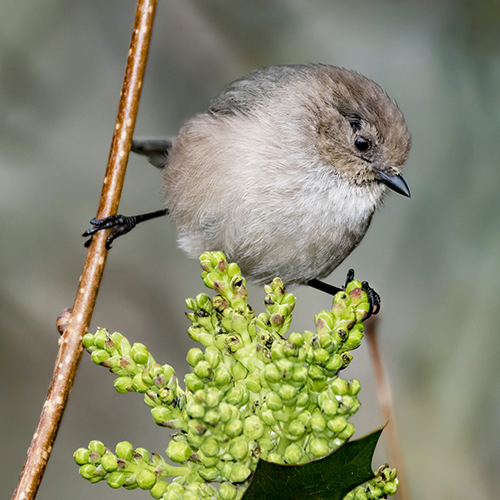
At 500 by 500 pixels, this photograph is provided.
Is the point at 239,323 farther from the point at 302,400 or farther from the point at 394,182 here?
the point at 394,182

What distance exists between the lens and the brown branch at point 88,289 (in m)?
0.87

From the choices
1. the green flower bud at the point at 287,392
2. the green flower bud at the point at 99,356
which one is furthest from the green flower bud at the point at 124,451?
the green flower bud at the point at 287,392

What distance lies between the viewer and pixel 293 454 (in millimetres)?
622

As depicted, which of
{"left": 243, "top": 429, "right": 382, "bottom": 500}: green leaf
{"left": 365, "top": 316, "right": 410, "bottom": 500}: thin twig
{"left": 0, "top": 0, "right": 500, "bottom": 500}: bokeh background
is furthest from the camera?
{"left": 0, "top": 0, "right": 500, "bottom": 500}: bokeh background

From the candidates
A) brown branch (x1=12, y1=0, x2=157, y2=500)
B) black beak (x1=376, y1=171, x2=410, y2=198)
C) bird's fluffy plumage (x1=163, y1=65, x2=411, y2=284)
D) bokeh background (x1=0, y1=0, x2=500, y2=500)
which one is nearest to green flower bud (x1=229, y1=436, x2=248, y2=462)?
brown branch (x1=12, y1=0, x2=157, y2=500)

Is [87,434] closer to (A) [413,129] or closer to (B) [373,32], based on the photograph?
(A) [413,129]

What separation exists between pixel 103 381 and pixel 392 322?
3.95 ft

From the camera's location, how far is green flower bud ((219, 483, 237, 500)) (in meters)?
0.62

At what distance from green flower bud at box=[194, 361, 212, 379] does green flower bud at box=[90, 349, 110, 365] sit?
0.16 meters

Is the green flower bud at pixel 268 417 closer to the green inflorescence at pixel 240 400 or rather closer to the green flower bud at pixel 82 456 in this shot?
the green inflorescence at pixel 240 400

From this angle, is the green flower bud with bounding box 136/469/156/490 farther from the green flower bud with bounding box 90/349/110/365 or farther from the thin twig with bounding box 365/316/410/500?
the thin twig with bounding box 365/316/410/500

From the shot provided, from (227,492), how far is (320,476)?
11 centimetres

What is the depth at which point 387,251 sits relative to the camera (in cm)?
239

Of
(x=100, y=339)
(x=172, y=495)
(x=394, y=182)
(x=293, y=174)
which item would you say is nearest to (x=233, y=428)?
(x=172, y=495)
